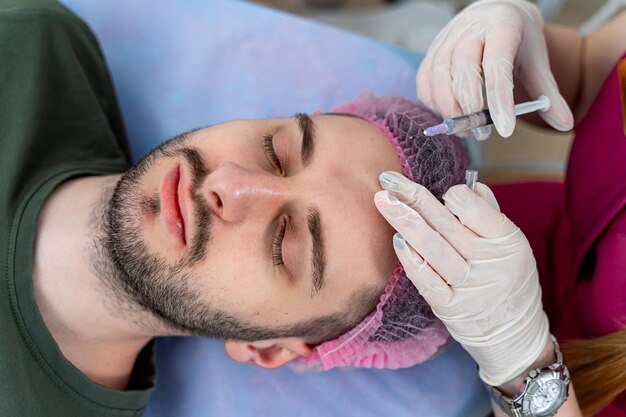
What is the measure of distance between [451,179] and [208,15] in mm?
972

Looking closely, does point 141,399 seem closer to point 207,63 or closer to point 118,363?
point 118,363

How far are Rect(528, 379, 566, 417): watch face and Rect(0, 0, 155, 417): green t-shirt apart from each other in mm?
866

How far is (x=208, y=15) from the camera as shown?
1657 millimetres

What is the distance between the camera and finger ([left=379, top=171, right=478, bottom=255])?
3.25 feet

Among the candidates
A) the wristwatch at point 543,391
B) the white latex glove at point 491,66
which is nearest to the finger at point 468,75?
the white latex glove at point 491,66

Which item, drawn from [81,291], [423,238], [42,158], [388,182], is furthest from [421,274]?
[42,158]

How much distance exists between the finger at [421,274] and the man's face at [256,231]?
0.07 m

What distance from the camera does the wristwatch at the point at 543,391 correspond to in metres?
1.07

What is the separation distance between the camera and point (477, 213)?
38.7 inches

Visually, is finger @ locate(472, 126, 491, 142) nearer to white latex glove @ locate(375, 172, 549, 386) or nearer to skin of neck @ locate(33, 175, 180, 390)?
white latex glove @ locate(375, 172, 549, 386)

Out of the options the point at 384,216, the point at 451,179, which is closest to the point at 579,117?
the point at 451,179

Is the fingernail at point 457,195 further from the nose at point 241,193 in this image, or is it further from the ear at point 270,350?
the ear at point 270,350

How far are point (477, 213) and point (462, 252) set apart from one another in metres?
0.08

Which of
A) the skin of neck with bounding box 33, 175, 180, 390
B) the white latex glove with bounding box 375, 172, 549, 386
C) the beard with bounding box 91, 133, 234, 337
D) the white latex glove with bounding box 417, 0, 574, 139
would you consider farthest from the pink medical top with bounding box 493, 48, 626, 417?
the skin of neck with bounding box 33, 175, 180, 390
